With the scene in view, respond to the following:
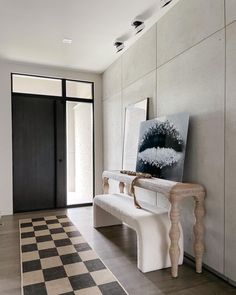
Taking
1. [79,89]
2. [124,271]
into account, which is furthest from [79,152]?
[124,271]

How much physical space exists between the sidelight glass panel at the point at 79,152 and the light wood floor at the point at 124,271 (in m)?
1.58

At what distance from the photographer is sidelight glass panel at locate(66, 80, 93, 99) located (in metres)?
5.23

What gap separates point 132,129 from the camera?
12.9ft

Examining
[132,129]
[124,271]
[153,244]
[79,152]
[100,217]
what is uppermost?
[132,129]

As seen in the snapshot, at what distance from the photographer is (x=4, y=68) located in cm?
465

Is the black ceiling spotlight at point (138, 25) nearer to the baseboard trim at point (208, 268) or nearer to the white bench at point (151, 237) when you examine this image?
the white bench at point (151, 237)

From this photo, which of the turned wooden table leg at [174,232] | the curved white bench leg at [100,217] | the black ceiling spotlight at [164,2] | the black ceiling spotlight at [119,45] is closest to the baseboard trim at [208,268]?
the turned wooden table leg at [174,232]

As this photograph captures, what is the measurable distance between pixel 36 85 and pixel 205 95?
370 centimetres

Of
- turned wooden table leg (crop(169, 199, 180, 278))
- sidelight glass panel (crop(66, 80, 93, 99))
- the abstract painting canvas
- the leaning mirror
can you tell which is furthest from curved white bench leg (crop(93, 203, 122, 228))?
sidelight glass panel (crop(66, 80, 93, 99))

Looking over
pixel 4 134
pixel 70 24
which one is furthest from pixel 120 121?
pixel 4 134

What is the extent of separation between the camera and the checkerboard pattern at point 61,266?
7.10 feet

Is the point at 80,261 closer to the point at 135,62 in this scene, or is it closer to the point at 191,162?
the point at 191,162

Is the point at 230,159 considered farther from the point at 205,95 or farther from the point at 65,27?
the point at 65,27

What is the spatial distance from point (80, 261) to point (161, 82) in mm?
2432
